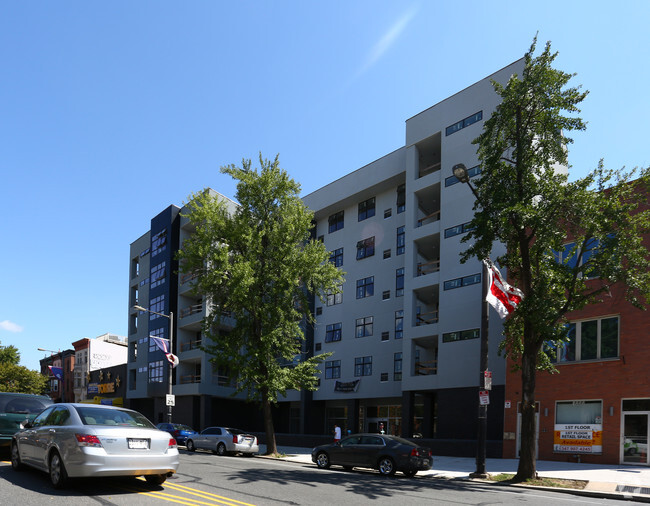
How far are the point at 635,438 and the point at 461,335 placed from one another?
10.3 m

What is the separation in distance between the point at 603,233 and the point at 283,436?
27.8 metres

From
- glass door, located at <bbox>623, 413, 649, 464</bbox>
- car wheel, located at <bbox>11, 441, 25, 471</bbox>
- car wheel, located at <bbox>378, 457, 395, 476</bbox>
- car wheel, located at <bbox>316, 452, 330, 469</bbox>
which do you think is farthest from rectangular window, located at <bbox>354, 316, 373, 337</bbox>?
car wheel, located at <bbox>11, 441, 25, 471</bbox>

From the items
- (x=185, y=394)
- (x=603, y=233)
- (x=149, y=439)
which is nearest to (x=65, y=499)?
(x=149, y=439)

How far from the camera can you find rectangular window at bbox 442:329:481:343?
96.7ft

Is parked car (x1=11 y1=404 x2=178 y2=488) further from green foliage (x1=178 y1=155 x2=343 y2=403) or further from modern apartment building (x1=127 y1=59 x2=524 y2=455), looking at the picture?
modern apartment building (x1=127 y1=59 x2=524 y2=455)

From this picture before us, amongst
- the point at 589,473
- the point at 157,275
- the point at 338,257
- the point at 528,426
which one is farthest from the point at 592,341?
the point at 157,275

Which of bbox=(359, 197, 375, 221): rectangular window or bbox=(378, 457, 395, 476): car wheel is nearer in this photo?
bbox=(378, 457, 395, 476): car wheel

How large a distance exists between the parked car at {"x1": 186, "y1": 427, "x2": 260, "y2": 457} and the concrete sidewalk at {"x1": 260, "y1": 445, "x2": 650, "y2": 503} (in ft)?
6.33

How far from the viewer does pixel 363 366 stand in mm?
38781

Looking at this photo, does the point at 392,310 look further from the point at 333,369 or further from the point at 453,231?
the point at 453,231

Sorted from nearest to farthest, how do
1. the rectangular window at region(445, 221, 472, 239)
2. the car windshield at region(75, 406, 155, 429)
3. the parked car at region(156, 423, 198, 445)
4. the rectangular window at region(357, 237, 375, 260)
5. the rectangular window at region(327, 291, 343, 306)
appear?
the car windshield at region(75, 406, 155, 429), the parked car at region(156, 423, 198, 445), the rectangular window at region(445, 221, 472, 239), the rectangular window at region(357, 237, 375, 260), the rectangular window at region(327, 291, 343, 306)

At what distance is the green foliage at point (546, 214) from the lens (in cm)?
1577

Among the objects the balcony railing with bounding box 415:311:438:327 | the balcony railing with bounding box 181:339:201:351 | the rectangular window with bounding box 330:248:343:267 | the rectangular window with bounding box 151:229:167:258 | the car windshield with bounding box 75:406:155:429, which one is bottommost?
the balcony railing with bounding box 181:339:201:351

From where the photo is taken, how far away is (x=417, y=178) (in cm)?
3534
